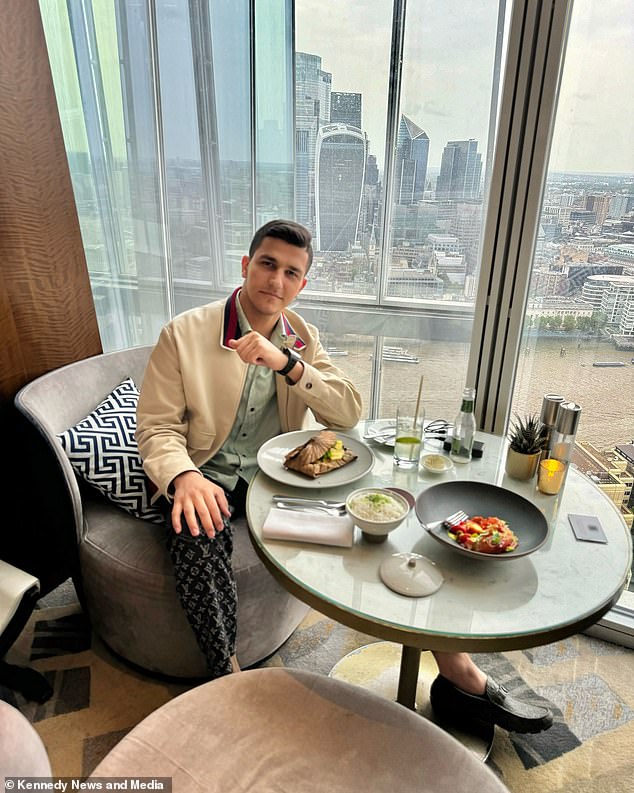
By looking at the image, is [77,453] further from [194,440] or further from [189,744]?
[189,744]

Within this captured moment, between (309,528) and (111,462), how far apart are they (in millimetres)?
795

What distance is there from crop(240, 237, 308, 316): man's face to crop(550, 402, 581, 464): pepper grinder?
79 centimetres

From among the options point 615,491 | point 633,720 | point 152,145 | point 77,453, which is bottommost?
point 633,720

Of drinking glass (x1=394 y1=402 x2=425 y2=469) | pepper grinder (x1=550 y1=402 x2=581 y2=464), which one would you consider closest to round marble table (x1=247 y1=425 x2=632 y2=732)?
pepper grinder (x1=550 y1=402 x2=581 y2=464)

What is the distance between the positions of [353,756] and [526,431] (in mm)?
863

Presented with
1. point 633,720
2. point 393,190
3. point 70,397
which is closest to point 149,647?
point 70,397

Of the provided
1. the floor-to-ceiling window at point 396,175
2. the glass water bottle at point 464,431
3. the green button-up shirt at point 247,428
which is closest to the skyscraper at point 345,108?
the floor-to-ceiling window at point 396,175

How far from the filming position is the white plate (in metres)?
1.28

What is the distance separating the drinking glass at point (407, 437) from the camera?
1.42 m

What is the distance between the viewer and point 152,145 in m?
2.31

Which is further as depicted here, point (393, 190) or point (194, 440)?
point (393, 190)

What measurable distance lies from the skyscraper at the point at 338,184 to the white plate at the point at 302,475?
1032 millimetres

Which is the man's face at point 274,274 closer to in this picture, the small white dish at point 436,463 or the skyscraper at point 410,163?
the small white dish at point 436,463

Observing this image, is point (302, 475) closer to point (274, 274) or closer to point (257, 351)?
point (257, 351)
